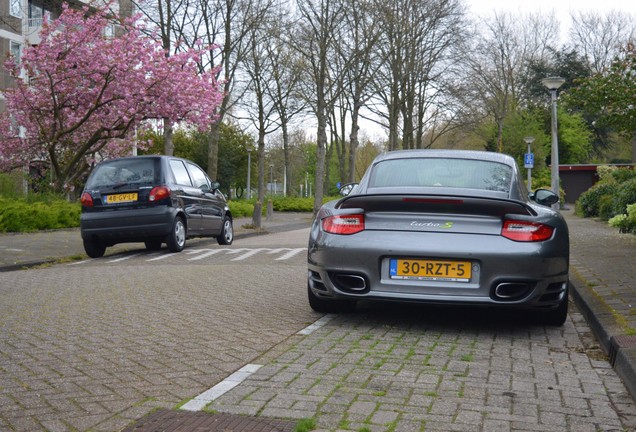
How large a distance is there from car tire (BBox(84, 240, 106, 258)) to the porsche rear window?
7935mm

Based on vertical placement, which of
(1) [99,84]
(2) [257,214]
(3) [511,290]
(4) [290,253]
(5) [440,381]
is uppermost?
(1) [99,84]

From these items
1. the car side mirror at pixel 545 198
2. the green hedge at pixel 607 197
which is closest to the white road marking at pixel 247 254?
the car side mirror at pixel 545 198

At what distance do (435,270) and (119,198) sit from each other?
27.9ft

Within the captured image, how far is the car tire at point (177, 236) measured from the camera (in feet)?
44.5

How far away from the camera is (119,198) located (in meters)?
13.3

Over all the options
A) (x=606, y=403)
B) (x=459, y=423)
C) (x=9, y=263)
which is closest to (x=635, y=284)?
(x=606, y=403)

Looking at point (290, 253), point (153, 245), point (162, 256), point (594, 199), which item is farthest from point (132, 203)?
point (594, 199)

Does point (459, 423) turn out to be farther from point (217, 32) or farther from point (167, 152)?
point (217, 32)

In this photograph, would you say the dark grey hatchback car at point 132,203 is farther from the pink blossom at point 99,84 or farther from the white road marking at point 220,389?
the white road marking at point 220,389

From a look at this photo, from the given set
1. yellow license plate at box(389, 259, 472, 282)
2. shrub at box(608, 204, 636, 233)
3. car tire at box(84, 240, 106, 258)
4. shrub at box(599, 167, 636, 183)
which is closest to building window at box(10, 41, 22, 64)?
shrub at box(599, 167, 636, 183)

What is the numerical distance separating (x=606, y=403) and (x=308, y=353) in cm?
193

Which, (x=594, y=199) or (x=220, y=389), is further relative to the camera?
(x=594, y=199)

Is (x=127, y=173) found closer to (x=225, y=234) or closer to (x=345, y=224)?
(x=225, y=234)

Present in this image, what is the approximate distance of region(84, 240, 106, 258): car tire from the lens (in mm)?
13664
